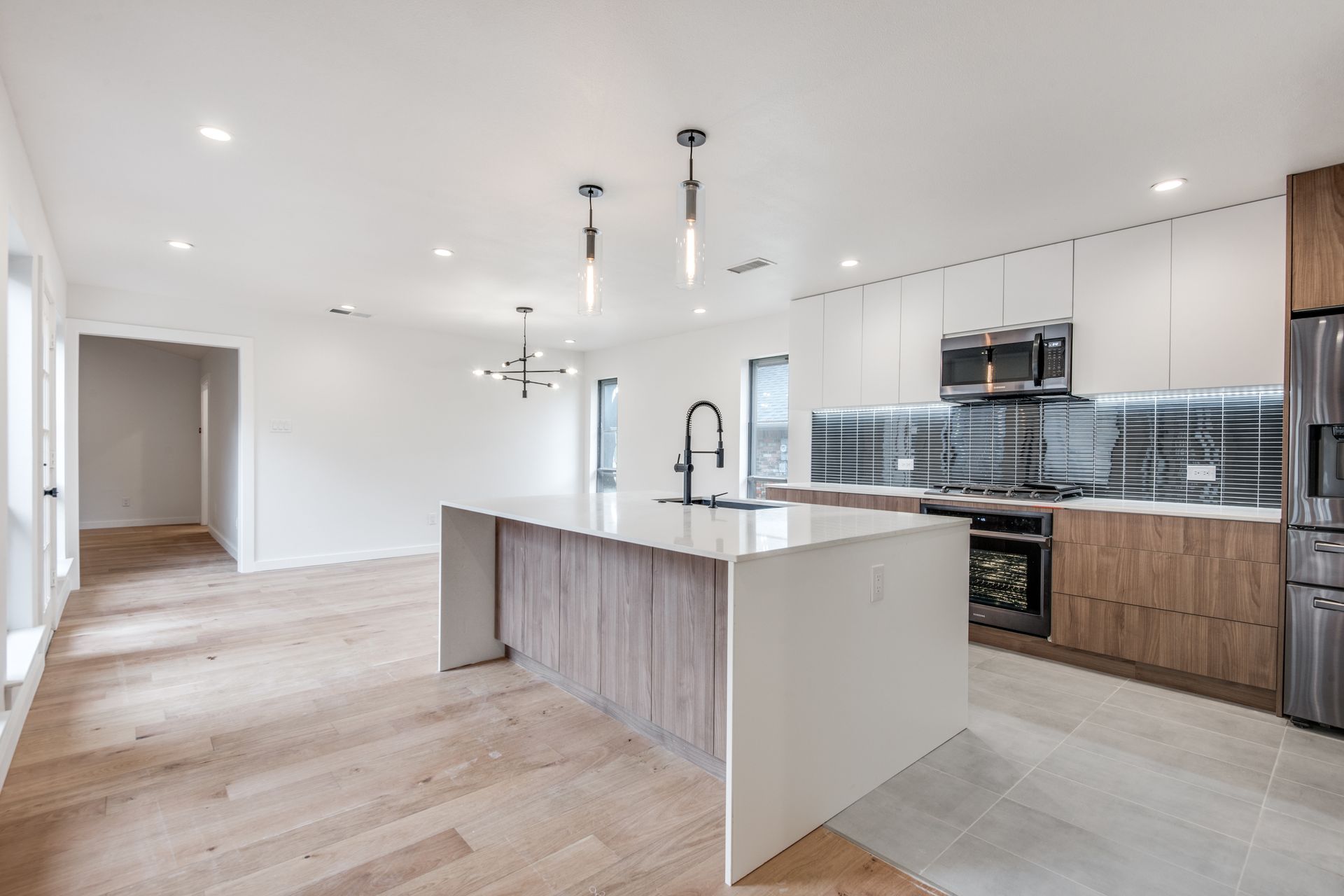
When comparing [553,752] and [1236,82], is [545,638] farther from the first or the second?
[1236,82]

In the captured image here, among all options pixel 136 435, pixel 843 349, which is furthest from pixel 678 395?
pixel 136 435

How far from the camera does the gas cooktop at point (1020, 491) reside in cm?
371

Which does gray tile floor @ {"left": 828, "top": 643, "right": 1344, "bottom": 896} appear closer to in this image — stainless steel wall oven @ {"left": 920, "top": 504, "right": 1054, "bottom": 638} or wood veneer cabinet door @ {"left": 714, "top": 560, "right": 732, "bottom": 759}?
wood veneer cabinet door @ {"left": 714, "top": 560, "right": 732, "bottom": 759}

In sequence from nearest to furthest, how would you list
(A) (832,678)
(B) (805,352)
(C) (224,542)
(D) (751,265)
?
(A) (832,678), (D) (751,265), (B) (805,352), (C) (224,542)

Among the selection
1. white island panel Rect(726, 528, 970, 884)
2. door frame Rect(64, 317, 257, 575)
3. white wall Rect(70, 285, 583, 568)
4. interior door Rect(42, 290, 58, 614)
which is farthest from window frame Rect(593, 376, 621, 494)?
white island panel Rect(726, 528, 970, 884)

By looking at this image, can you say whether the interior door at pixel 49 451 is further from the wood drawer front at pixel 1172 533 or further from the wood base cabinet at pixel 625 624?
the wood drawer front at pixel 1172 533

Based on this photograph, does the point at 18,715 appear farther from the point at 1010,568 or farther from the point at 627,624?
the point at 1010,568

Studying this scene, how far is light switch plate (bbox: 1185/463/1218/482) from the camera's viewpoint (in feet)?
11.2

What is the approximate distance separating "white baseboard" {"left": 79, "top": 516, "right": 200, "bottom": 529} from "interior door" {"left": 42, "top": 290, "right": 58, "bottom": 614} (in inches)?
204

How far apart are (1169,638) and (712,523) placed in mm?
2446

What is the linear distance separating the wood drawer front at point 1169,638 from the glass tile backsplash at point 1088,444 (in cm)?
78

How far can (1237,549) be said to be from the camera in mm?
2885

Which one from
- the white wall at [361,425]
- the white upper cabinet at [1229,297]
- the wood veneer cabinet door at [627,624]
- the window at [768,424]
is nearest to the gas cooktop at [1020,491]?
the white upper cabinet at [1229,297]

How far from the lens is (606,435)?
8148mm
